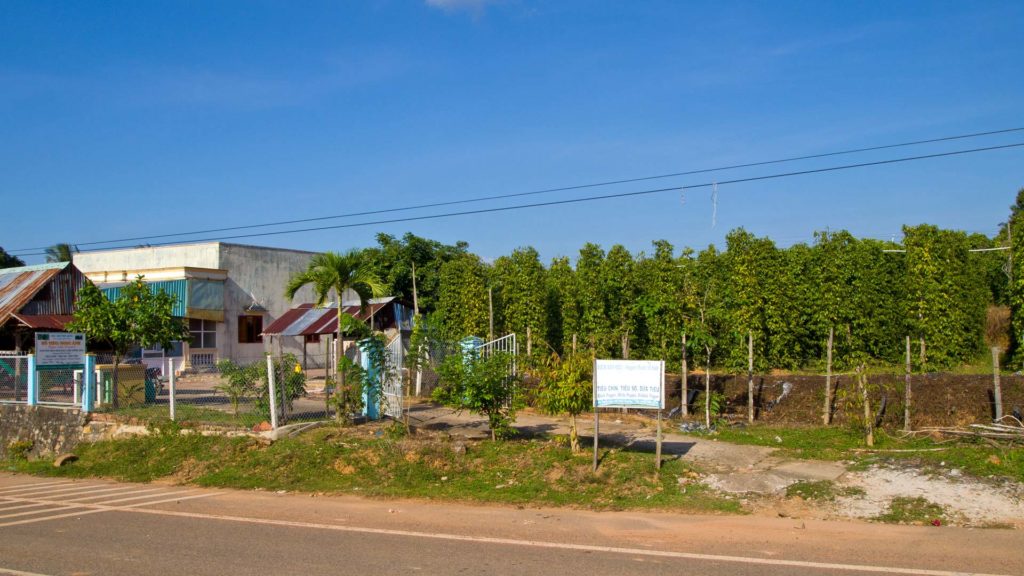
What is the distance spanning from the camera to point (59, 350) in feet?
57.8

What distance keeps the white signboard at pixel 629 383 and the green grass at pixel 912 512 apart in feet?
10.8

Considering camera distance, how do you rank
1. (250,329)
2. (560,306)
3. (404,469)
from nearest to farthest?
1. (404,469)
2. (560,306)
3. (250,329)

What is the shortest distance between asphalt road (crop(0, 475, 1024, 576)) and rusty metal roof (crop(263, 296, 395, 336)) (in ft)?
55.2

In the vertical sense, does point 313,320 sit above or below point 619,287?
below

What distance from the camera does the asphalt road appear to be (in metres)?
7.54

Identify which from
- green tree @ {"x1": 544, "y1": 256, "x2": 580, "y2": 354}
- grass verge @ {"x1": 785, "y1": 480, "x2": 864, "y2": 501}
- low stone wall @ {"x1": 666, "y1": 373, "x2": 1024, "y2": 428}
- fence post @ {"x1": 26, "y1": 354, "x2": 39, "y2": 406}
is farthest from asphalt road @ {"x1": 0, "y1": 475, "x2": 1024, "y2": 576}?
green tree @ {"x1": 544, "y1": 256, "x2": 580, "y2": 354}

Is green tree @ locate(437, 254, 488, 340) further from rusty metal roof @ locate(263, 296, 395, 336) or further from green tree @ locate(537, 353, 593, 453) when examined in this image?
green tree @ locate(537, 353, 593, 453)

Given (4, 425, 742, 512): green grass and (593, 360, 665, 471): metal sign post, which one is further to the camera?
(593, 360, 665, 471): metal sign post

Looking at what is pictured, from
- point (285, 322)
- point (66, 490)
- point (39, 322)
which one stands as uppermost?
point (39, 322)

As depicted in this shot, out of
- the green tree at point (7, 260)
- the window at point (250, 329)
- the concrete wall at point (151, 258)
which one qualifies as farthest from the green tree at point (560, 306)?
the green tree at point (7, 260)

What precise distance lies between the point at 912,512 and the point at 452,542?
570 centimetres

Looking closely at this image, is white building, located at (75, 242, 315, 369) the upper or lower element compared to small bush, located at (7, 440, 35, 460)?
upper

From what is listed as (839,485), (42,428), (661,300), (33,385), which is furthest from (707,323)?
(33,385)

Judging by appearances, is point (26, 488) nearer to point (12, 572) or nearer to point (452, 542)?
point (12, 572)
